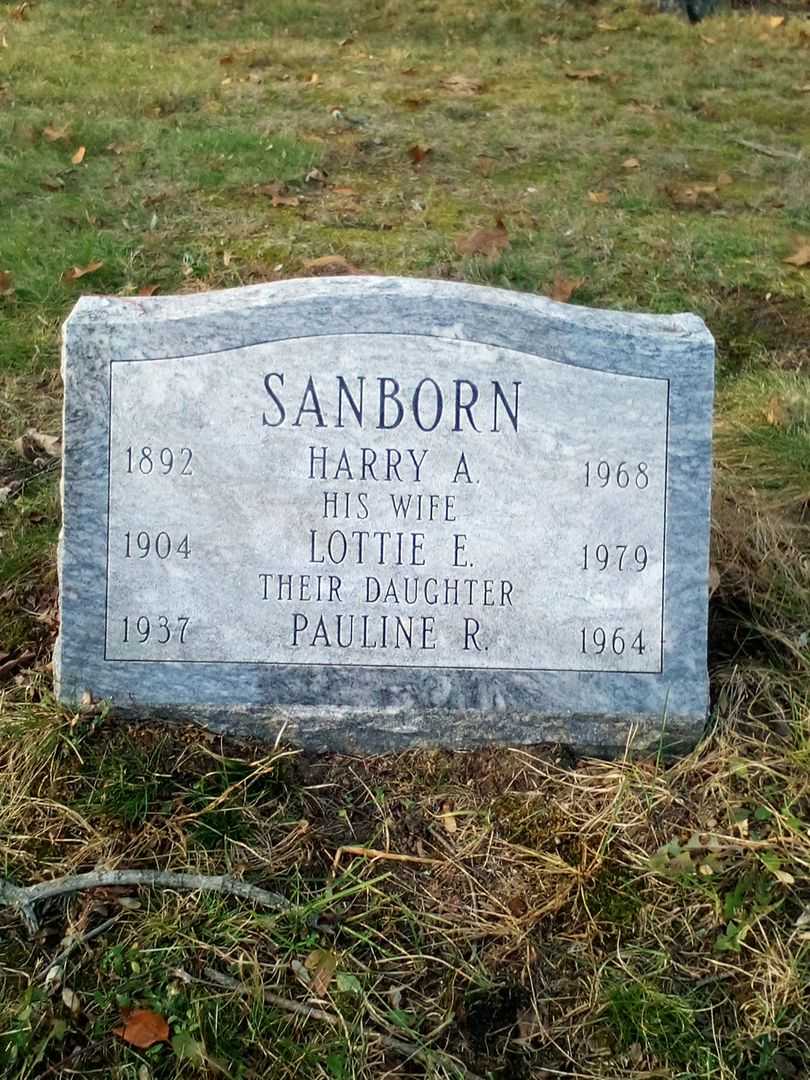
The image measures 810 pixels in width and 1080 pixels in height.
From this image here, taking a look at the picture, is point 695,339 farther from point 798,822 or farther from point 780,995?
point 780,995

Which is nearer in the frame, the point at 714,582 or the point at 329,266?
the point at 714,582

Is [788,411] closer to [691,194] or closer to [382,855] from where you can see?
[691,194]

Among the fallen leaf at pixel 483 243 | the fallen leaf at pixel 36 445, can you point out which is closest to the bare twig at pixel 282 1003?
the fallen leaf at pixel 36 445

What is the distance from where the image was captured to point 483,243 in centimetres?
465

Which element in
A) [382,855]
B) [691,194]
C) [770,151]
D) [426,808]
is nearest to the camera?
[382,855]

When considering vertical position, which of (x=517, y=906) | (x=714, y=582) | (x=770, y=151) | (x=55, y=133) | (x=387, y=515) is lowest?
(x=517, y=906)

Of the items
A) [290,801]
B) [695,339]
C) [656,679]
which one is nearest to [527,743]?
[656,679]

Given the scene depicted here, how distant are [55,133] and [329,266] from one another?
7.16 ft

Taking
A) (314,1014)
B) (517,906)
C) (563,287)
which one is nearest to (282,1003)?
(314,1014)

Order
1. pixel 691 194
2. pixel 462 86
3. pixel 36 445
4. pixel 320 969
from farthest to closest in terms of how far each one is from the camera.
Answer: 1. pixel 462 86
2. pixel 691 194
3. pixel 36 445
4. pixel 320 969

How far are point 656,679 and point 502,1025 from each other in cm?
84

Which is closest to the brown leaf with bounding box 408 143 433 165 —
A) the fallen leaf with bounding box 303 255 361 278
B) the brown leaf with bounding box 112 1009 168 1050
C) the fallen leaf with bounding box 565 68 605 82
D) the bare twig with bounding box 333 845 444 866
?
the fallen leaf with bounding box 303 255 361 278

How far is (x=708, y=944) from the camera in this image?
2125mm

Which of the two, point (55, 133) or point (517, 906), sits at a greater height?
point (55, 133)
